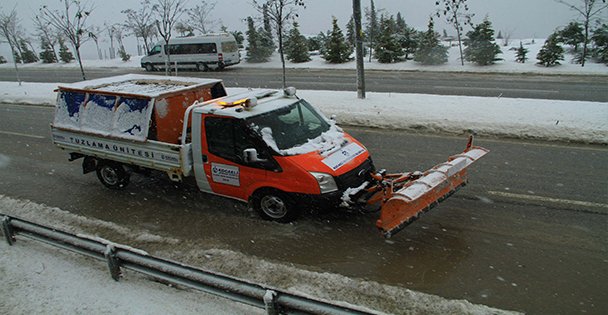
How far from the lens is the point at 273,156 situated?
6.50 m

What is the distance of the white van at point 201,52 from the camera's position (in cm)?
3136

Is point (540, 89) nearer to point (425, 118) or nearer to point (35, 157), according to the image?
point (425, 118)

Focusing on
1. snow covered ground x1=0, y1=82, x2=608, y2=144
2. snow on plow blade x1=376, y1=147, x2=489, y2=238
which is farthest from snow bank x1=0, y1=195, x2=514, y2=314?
snow covered ground x1=0, y1=82, x2=608, y2=144

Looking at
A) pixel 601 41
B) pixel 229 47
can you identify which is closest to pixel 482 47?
pixel 601 41

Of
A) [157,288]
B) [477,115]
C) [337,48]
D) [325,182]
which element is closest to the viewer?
[157,288]

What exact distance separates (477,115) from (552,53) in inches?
696

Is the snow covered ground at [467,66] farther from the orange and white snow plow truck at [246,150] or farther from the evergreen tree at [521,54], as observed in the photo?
the orange and white snow plow truck at [246,150]

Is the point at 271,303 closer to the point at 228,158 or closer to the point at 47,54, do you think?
the point at 228,158

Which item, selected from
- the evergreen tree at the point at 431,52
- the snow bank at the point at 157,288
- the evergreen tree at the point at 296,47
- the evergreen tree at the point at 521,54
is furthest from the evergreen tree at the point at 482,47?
the snow bank at the point at 157,288

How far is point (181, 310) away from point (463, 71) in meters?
26.5

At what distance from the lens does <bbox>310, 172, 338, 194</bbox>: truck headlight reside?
625 centimetres

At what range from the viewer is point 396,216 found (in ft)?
18.4

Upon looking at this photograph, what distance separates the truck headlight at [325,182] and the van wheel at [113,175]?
4.46 meters

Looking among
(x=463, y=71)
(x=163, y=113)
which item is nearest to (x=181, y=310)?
(x=163, y=113)
